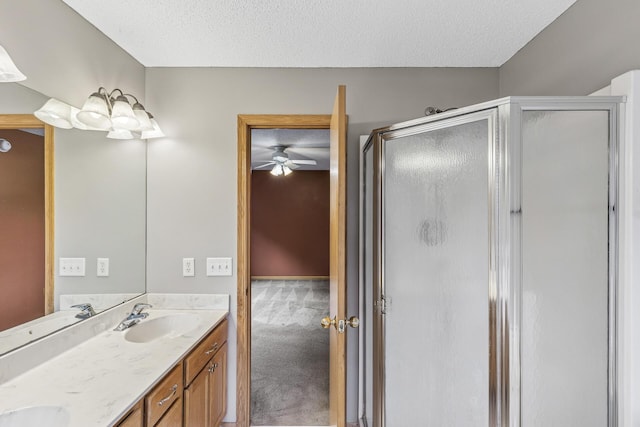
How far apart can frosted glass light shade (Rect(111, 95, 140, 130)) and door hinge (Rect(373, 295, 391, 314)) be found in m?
1.69

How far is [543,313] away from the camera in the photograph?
109cm

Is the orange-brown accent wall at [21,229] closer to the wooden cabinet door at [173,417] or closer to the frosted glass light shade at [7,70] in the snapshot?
the frosted glass light shade at [7,70]

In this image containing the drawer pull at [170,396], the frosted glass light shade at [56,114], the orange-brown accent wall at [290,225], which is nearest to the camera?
the drawer pull at [170,396]

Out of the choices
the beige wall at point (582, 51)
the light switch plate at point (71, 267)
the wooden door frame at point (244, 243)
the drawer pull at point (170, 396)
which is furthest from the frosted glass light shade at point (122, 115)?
the beige wall at point (582, 51)

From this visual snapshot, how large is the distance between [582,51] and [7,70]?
236 cm

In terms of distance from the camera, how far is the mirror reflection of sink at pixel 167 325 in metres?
1.70

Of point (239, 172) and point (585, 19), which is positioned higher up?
point (585, 19)

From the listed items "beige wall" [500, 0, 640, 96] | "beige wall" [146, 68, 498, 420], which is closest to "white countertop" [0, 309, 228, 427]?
"beige wall" [146, 68, 498, 420]

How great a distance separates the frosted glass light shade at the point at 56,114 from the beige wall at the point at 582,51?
7.92 ft

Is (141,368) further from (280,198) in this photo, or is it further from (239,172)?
(280,198)

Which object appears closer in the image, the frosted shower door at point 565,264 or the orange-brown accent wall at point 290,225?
the frosted shower door at point 565,264

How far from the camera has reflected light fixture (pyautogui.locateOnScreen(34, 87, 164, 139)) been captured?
4.42 feet

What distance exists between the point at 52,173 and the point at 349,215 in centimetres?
158

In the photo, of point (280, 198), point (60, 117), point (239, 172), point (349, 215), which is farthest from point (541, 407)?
point (280, 198)
